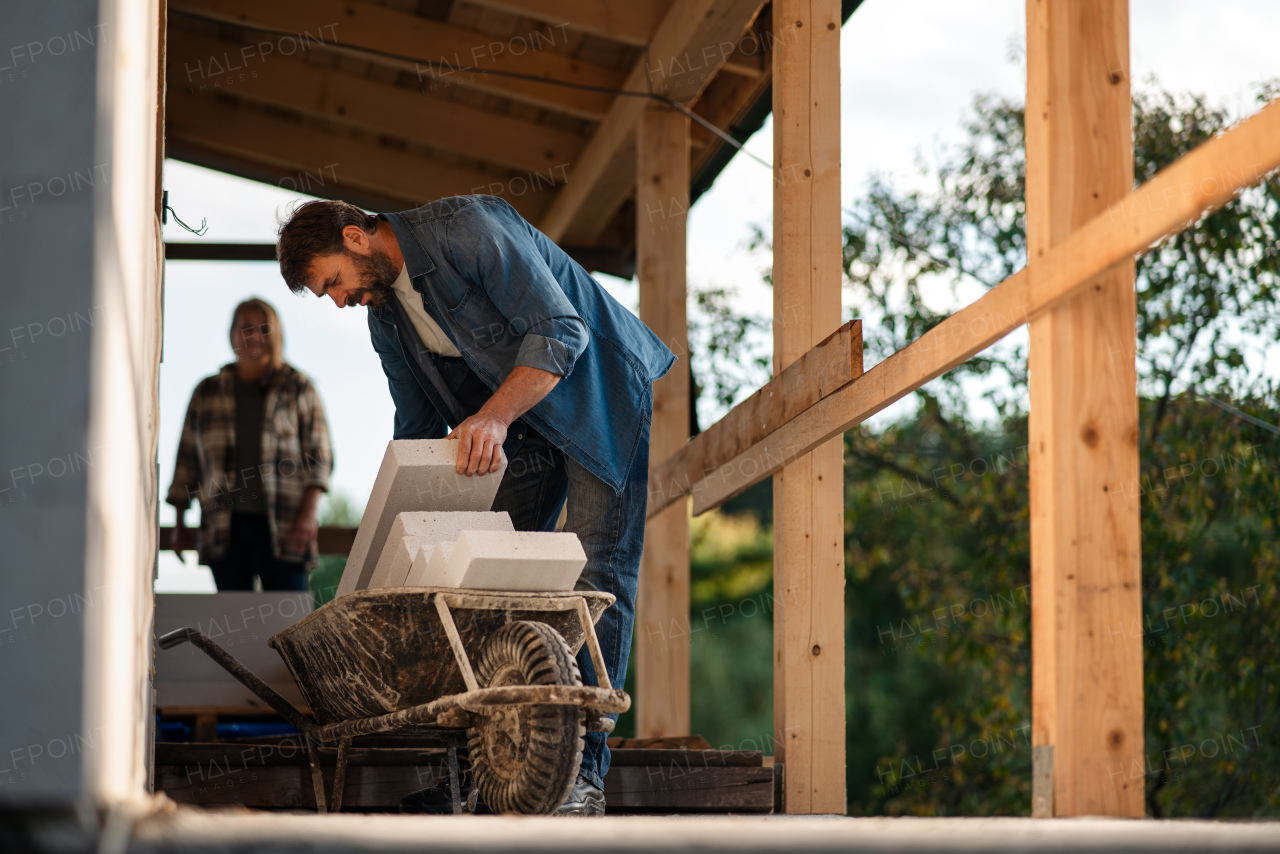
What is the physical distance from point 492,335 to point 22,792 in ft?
5.99

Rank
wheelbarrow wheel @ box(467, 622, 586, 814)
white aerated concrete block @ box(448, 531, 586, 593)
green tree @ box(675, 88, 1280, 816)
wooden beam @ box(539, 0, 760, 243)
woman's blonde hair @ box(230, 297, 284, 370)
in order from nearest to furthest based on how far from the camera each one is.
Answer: wheelbarrow wheel @ box(467, 622, 586, 814)
white aerated concrete block @ box(448, 531, 586, 593)
wooden beam @ box(539, 0, 760, 243)
woman's blonde hair @ box(230, 297, 284, 370)
green tree @ box(675, 88, 1280, 816)

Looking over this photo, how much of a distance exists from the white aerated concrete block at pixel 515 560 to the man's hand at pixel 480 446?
0.28 metres

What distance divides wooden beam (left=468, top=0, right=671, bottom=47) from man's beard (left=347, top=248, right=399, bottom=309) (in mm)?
2187

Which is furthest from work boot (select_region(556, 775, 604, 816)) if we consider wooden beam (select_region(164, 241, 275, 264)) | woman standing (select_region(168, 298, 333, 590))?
wooden beam (select_region(164, 241, 275, 264))

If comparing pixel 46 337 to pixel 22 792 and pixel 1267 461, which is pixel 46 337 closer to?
pixel 22 792

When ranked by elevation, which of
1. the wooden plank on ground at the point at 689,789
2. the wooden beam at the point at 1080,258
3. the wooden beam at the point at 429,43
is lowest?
the wooden plank on ground at the point at 689,789

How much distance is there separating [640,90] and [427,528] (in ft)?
9.93

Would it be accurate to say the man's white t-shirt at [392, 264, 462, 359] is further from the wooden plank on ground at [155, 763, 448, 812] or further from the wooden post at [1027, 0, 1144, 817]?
the wooden post at [1027, 0, 1144, 817]

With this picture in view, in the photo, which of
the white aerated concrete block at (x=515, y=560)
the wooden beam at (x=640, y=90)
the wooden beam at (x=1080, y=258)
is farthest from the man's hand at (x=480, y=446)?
the wooden beam at (x=640, y=90)

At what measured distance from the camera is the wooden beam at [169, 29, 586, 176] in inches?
250

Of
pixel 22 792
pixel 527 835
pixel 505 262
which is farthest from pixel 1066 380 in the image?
pixel 22 792

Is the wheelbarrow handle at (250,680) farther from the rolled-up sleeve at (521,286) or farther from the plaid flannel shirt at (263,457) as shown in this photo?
the plaid flannel shirt at (263,457)

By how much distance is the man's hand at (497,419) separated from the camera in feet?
9.30

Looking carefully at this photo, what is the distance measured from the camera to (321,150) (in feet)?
23.1
